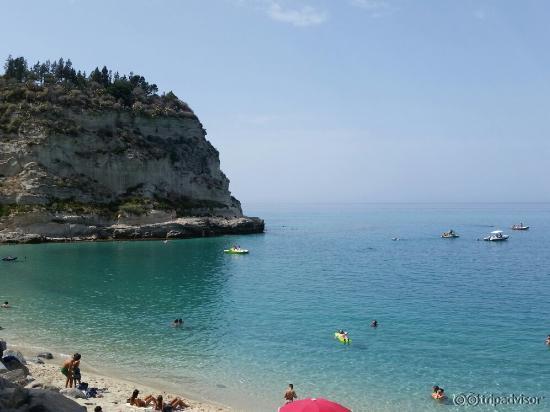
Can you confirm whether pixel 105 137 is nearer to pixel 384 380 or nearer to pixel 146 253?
pixel 146 253

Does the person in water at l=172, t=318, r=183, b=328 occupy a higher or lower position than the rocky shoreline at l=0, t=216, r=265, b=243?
lower

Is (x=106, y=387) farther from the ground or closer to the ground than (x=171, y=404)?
closer to the ground

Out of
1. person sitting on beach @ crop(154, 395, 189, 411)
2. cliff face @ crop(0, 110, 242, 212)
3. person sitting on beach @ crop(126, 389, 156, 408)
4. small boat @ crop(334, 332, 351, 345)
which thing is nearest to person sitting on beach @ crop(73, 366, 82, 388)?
person sitting on beach @ crop(126, 389, 156, 408)

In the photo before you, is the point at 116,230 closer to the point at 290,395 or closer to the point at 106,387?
the point at 106,387

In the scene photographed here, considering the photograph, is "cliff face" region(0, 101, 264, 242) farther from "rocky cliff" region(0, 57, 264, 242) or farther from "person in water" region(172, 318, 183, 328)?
"person in water" region(172, 318, 183, 328)

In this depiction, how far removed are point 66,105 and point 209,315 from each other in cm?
7794

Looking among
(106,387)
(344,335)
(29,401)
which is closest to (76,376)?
(106,387)

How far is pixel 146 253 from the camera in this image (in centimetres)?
7494

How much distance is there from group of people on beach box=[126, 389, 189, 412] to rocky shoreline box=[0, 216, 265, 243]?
236 ft

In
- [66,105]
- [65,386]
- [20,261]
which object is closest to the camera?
[65,386]

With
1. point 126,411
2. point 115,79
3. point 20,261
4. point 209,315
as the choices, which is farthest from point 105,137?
point 126,411

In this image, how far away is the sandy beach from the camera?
19.8 meters

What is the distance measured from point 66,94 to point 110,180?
69.4 ft

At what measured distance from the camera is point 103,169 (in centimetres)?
9894
